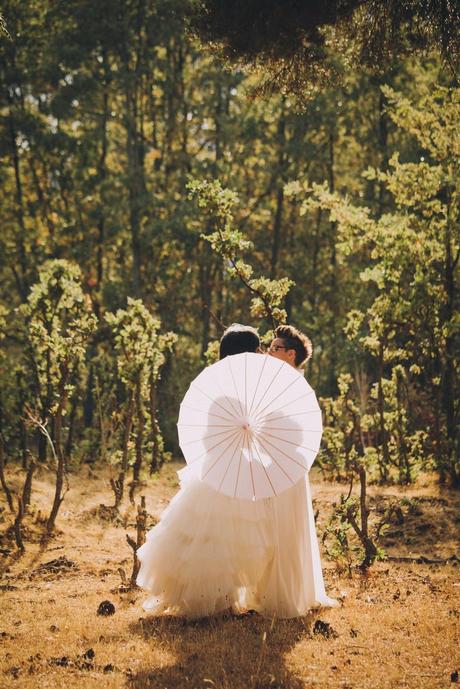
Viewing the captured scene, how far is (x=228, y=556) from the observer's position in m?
4.63

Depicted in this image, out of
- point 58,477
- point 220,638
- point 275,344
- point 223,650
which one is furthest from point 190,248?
point 223,650

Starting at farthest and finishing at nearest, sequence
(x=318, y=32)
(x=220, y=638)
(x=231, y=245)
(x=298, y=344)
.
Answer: (x=231, y=245), (x=318, y=32), (x=298, y=344), (x=220, y=638)

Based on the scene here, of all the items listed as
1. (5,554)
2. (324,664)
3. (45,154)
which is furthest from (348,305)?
(324,664)

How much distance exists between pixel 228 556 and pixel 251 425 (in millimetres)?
963

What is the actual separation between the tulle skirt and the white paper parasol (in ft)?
1.30

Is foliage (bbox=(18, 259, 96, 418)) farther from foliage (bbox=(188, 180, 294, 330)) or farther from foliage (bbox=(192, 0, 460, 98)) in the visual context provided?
foliage (bbox=(192, 0, 460, 98))

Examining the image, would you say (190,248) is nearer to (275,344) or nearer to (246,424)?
(275,344)

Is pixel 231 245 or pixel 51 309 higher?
pixel 231 245

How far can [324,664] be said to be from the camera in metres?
3.91

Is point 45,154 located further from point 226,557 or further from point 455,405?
point 226,557

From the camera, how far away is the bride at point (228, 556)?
4.62 metres

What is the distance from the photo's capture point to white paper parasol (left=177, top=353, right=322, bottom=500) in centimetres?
438

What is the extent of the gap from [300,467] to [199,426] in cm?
72

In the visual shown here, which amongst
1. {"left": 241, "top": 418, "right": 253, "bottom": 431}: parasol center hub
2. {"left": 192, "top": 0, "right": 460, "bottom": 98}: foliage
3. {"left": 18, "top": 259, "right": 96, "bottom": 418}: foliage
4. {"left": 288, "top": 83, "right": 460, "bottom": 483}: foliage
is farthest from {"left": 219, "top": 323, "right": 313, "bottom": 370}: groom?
{"left": 18, "top": 259, "right": 96, "bottom": 418}: foliage
